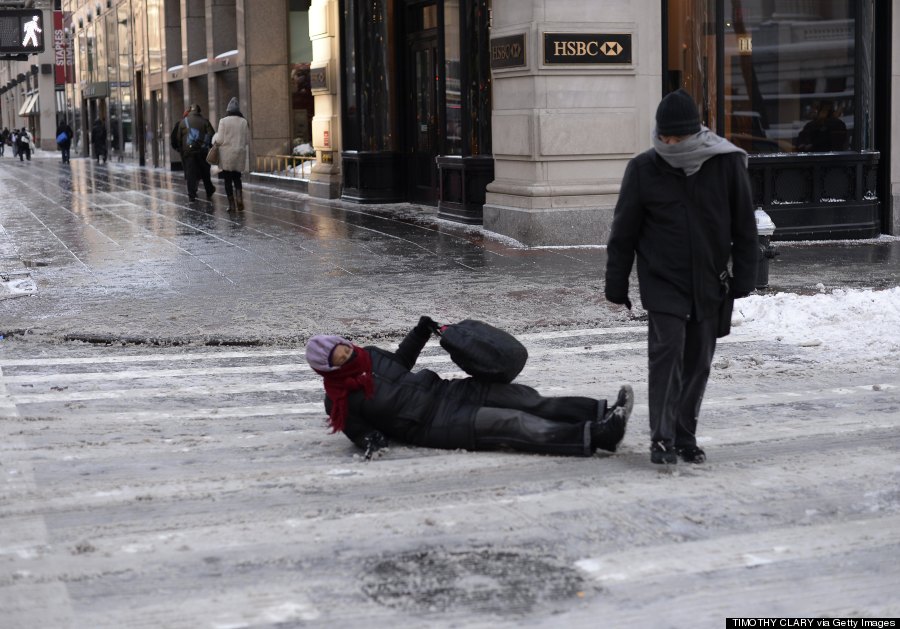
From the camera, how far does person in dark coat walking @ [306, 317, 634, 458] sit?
6.15 metres

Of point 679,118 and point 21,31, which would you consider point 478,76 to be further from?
point 21,31

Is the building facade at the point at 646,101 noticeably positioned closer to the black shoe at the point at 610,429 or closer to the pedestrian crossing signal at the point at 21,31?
the black shoe at the point at 610,429

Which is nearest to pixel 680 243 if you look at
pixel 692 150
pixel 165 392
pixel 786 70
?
pixel 692 150

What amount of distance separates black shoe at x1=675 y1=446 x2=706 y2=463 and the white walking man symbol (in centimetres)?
3109

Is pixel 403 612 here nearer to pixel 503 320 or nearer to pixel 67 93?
pixel 503 320

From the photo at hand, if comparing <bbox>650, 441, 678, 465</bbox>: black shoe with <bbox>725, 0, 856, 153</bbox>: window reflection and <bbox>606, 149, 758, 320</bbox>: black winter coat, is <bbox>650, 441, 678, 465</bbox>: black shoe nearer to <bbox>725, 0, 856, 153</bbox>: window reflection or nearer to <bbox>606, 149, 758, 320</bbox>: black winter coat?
<bbox>606, 149, 758, 320</bbox>: black winter coat

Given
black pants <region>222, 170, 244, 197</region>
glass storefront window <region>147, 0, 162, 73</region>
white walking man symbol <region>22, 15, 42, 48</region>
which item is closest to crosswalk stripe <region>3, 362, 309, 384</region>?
black pants <region>222, 170, 244, 197</region>

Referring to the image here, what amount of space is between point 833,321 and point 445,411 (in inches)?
181

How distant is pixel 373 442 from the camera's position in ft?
20.5

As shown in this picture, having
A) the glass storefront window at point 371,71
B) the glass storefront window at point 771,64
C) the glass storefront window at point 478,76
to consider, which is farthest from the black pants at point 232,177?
the glass storefront window at point 771,64

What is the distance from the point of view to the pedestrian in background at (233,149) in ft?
70.7

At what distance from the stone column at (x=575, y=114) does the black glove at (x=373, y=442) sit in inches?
383

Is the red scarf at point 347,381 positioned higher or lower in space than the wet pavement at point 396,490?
higher

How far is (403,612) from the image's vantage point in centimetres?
420
